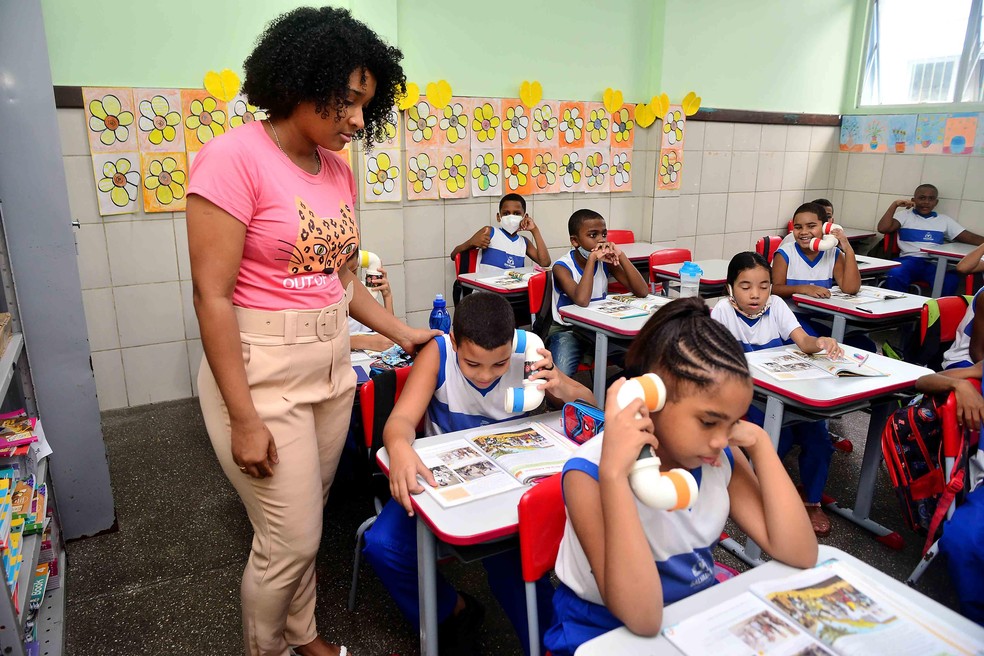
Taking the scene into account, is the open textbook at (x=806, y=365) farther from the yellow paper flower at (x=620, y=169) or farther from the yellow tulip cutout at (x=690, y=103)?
the yellow tulip cutout at (x=690, y=103)

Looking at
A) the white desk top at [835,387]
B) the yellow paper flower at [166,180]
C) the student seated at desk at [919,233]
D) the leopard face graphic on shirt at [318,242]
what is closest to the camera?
the leopard face graphic on shirt at [318,242]

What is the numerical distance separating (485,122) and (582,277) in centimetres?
171

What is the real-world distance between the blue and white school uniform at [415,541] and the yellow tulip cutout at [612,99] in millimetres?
3719

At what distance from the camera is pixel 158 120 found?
3689 mm

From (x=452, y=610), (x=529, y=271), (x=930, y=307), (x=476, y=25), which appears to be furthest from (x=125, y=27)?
(x=930, y=307)

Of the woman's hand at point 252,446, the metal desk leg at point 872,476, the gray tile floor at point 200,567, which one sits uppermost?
the woman's hand at point 252,446

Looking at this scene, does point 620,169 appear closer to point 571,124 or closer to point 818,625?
point 571,124

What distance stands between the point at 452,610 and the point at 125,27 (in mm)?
3427

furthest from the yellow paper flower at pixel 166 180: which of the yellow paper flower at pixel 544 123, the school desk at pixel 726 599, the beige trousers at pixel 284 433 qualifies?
the school desk at pixel 726 599

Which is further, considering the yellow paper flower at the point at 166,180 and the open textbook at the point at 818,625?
the yellow paper flower at the point at 166,180

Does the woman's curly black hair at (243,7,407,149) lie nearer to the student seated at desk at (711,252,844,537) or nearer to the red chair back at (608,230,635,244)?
the student seated at desk at (711,252,844,537)

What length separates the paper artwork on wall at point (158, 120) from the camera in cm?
364

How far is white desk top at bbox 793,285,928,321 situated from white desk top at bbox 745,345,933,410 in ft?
2.83

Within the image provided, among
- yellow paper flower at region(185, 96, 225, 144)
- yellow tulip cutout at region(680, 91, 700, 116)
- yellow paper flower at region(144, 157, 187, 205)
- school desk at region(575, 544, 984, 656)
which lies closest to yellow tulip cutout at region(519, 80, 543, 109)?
yellow tulip cutout at region(680, 91, 700, 116)
